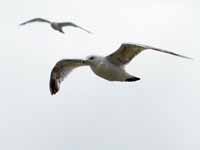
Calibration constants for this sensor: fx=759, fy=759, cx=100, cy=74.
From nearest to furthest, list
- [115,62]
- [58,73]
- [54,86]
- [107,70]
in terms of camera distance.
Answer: [107,70], [115,62], [58,73], [54,86]

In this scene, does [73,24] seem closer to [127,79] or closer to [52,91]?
[52,91]

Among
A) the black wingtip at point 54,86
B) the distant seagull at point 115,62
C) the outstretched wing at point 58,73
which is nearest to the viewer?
the distant seagull at point 115,62

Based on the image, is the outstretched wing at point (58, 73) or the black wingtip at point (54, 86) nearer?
the outstretched wing at point (58, 73)

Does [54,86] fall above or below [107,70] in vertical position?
below

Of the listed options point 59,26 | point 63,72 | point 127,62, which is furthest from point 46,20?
point 127,62

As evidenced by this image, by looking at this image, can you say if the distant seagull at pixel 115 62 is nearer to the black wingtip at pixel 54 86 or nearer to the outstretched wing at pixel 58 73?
the outstretched wing at pixel 58 73

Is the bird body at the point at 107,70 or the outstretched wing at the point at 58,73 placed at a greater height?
the bird body at the point at 107,70

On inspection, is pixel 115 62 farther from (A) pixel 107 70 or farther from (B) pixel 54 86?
(B) pixel 54 86

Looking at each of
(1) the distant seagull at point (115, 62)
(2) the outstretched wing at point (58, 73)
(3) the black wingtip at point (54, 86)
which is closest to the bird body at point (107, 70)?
(1) the distant seagull at point (115, 62)

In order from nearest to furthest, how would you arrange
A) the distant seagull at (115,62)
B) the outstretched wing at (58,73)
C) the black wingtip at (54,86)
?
the distant seagull at (115,62) < the outstretched wing at (58,73) < the black wingtip at (54,86)

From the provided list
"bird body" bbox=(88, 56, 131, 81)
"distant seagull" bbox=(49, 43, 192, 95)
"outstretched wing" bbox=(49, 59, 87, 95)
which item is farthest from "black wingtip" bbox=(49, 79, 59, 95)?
"bird body" bbox=(88, 56, 131, 81)

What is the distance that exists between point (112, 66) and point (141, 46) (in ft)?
3.16

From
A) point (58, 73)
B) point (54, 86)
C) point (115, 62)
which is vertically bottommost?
point (54, 86)

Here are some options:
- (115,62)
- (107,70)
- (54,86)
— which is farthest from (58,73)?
(107,70)
